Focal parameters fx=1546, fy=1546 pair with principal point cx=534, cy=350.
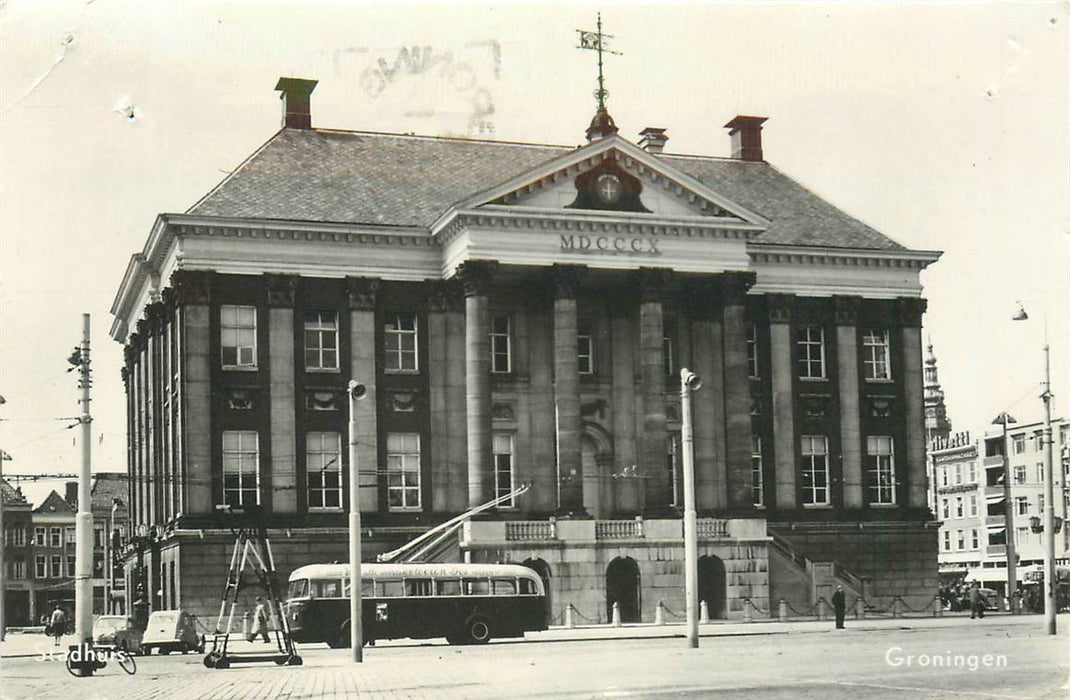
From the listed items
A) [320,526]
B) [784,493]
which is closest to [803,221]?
[784,493]

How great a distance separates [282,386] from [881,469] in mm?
24579

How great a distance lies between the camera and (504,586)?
44531mm

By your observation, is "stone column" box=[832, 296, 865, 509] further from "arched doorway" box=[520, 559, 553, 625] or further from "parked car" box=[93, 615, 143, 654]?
"parked car" box=[93, 615, 143, 654]

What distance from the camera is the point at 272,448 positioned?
54.7 meters

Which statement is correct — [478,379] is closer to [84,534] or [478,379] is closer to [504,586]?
[504,586]

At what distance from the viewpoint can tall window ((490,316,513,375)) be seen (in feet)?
189

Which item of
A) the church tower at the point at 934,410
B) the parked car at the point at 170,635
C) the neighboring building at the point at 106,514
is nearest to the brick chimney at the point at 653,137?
the parked car at the point at 170,635

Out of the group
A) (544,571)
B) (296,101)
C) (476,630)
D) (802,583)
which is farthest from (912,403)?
(296,101)

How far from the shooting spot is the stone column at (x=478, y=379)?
5400 centimetres

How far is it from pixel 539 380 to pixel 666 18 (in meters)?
30.3

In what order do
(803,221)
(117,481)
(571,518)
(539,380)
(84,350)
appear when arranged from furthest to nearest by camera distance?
(117,481), (803,221), (539,380), (571,518), (84,350)

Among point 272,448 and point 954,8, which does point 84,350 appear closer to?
point 954,8

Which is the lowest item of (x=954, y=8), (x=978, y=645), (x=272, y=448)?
(x=978, y=645)

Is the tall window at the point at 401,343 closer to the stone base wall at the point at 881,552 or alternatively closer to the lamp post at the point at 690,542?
the stone base wall at the point at 881,552
